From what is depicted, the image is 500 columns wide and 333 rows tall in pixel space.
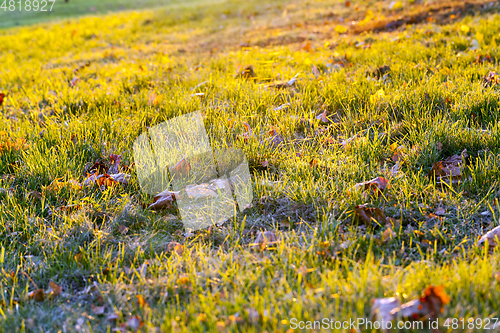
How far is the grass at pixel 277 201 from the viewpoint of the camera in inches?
58.4

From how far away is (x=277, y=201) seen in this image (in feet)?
7.10

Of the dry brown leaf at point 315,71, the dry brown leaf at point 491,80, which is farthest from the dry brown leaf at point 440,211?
the dry brown leaf at point 315,71

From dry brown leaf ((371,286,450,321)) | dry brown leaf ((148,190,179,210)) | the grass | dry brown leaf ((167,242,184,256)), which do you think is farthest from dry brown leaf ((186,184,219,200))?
dry brown leaf ((371,286,450,321))

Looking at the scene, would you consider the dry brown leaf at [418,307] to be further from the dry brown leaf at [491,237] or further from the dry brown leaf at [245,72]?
the dry brown leaf at [245,72]

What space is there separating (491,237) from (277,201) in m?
1.11

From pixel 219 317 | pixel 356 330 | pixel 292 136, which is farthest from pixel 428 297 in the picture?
pixel 292 136

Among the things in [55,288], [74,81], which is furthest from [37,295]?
[74,81]

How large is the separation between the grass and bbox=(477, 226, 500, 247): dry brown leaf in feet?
0.23

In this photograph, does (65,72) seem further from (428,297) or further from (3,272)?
(428,297)

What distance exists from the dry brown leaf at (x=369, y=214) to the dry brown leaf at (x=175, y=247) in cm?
97

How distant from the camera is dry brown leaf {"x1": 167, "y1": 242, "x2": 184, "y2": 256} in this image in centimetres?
184

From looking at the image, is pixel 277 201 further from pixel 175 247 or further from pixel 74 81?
pixel 74 81

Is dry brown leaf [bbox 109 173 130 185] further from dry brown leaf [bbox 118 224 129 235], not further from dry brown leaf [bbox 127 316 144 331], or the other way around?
dry brown leaf [bbox 127 316 144 331]

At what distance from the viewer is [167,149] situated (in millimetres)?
2648
